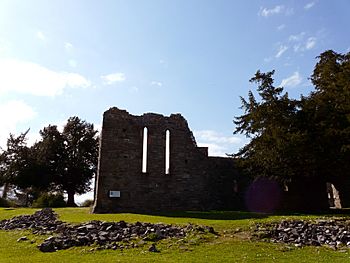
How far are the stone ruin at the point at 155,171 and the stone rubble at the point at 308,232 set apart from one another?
1256 cm

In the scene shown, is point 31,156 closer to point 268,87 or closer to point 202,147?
point 202,147

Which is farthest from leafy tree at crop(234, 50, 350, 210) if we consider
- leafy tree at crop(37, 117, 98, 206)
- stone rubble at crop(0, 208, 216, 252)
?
leafy tree at crop(37, 117, 98, 206)

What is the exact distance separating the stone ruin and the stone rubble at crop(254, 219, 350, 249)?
41.2 ft

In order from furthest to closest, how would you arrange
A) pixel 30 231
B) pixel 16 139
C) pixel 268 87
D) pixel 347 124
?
pixel 16 139 → pixel 268 87 → pixel 347 124 → pixel 30 231

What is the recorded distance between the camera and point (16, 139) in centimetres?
5044

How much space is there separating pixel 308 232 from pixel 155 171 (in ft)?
49.8

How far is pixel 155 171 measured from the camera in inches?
1124

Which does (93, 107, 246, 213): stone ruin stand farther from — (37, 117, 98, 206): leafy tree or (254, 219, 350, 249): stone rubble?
(37, 117, 98, 206): leafy tree

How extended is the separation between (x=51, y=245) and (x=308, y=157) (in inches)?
625

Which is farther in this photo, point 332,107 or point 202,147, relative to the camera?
point 202,147

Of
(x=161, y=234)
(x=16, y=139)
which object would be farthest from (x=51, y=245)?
(x=16, y=139)

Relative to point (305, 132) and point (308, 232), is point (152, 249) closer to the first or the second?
point (308, 232)

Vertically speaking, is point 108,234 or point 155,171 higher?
point 155,171

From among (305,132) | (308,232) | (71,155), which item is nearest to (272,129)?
(305,132)
